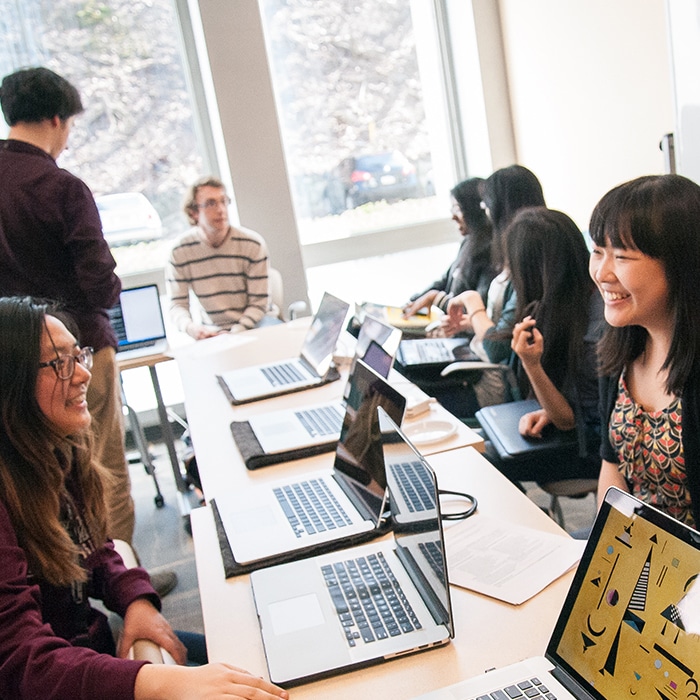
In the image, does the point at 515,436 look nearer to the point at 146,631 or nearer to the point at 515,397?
the point at 515,397

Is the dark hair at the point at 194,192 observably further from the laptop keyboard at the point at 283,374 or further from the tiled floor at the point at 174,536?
the laptop keyboard at the point at 283,374

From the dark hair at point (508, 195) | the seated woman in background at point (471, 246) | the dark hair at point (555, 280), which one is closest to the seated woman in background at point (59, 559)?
the dark hair at point (555, 280)

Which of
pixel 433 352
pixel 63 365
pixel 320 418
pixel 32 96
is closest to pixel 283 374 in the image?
pixel 320 418

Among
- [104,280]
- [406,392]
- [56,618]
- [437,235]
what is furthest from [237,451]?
[437,235]

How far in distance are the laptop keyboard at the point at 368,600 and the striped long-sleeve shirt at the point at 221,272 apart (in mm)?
2803

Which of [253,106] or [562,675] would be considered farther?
[253,106]

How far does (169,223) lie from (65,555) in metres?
3.60

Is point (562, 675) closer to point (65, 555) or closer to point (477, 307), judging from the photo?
point (65, 555)

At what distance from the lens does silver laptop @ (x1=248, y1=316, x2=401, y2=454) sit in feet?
6.86

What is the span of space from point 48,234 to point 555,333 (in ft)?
5.47

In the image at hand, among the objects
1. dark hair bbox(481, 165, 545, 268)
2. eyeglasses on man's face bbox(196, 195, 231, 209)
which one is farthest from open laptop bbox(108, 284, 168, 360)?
dark hair bbox(481, 165, 545, 268)

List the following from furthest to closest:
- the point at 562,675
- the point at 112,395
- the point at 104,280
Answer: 1. the point at 112,395
2. the point at 104,280
3. the point at 562,675

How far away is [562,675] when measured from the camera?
1.06 meters

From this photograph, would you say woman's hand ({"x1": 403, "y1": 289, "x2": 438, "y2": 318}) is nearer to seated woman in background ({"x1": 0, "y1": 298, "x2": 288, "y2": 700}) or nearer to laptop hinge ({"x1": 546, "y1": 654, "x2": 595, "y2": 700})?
seated woman in background ({"x1": 0, "y1": 298, "x2": 288, "y2": 700})
